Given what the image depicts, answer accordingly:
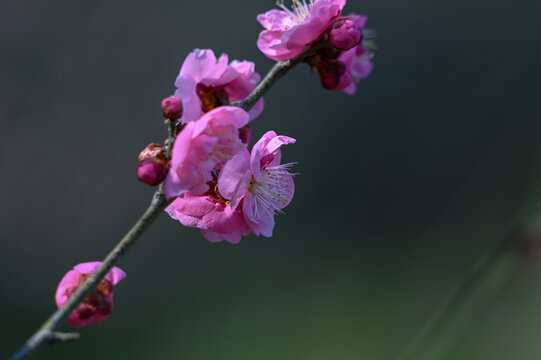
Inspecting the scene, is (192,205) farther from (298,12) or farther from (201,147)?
(298,12)

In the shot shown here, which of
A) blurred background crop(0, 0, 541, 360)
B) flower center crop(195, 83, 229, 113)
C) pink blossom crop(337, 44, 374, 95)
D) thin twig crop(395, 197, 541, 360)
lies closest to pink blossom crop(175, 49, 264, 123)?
flower center crop(195, 83, 229, 113)

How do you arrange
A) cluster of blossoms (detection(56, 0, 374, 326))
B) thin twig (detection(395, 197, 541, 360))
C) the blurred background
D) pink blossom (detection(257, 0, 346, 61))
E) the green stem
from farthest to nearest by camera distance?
1. the blurred background
2. thin twig (detection(395, 197, 541, 360))
3. pink blossom (detection(257, 0, 346, 61))
4. cluster of blossoms (detection(56, 0, 374, 326))
5. the green stem

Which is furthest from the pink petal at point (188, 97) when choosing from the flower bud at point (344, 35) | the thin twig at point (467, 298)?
the thin twig at point (467, 298)

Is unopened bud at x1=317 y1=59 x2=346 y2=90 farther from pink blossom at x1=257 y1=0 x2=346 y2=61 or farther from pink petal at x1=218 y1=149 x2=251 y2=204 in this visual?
pink petal at x1=218 y1=149 x2=251 y2=204

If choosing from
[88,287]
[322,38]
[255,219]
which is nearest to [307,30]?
[322,38]

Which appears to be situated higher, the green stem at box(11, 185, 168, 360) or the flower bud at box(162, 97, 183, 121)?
the flower bud at box(162, 97, 183, 121)

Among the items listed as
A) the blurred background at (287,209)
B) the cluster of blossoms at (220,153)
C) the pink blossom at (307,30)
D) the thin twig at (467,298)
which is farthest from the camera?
the blurred background at (287,209)

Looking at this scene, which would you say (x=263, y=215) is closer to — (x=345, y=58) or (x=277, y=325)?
(x=345, y=58)

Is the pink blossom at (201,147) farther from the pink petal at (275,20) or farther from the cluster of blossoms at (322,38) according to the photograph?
the pink petal at (275,20)
